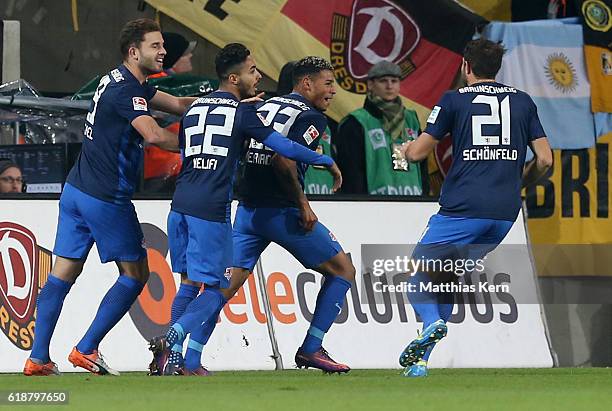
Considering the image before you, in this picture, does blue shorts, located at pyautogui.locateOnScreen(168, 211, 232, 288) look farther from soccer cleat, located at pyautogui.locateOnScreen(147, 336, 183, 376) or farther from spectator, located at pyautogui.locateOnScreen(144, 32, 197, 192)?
spectator, located at pyautogui.locateOnScreen(144, 32, 197, 192)

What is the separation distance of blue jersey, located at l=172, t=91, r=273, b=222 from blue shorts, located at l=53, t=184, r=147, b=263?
0.46m

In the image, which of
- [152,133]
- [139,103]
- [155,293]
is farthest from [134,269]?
[155,293]

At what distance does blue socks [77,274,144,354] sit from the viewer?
10.7m

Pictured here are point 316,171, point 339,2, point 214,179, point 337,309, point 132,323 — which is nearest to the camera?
point 214,179

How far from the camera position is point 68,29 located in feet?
48.9

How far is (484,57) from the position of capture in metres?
10.4

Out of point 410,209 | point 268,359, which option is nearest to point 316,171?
point 410,209

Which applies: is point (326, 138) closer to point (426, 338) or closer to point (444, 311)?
point (444, 311)

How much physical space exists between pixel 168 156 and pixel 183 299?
10.8 ft

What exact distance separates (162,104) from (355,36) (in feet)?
14.1

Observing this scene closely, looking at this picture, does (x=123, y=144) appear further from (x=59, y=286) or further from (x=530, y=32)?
(x=530, y=32)

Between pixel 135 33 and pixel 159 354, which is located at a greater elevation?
pixel 135 33

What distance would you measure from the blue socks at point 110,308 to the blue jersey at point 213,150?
66 cm

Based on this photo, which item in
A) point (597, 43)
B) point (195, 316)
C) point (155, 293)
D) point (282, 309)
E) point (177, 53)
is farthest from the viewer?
point (597, 43)
